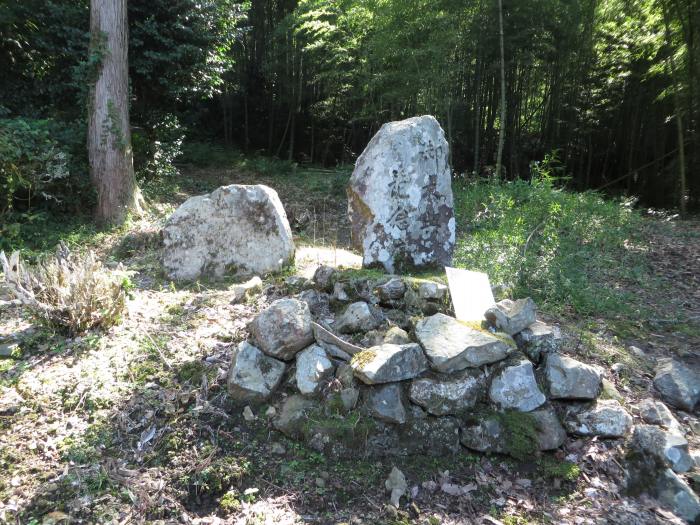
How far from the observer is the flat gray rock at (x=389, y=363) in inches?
98.5

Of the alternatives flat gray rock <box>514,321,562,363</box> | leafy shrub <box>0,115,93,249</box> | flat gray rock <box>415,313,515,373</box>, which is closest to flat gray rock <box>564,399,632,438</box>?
flat gray rock <box>514,321,562,363</box>

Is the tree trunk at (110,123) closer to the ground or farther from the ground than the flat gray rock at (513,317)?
farther from the ground

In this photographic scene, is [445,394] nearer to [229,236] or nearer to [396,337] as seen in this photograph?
[396,337]

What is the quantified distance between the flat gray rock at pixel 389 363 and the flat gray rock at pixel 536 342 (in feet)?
2.21

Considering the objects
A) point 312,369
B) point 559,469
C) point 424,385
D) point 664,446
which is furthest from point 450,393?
point 664,446

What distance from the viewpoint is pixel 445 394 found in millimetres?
2537

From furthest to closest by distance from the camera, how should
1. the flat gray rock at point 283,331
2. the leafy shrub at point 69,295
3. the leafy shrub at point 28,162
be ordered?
the leafy shrub at point 28,162
the leafy shrub at point 69,295
the flat gray rock at point 283,331

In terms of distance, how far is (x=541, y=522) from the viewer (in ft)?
7.00

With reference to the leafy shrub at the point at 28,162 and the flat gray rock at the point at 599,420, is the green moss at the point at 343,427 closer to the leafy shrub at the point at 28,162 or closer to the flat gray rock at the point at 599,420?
the flat gray rock at the point at 599,420

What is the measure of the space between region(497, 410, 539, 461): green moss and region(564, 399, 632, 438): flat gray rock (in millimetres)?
243

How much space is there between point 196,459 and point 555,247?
413cm

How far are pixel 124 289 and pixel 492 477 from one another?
109 inches

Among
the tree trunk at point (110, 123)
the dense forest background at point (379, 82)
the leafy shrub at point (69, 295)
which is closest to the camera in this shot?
the leafy shrub at point (69, 295)

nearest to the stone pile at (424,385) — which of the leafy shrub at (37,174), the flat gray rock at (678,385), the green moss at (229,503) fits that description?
the green moss at (229,503)
